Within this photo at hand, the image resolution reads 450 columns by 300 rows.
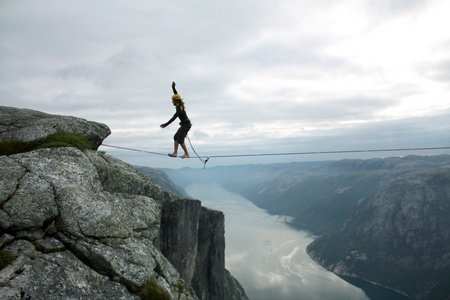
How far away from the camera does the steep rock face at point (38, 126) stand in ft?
55.2

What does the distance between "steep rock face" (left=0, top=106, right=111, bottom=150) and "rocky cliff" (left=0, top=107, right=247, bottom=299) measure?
0.07m

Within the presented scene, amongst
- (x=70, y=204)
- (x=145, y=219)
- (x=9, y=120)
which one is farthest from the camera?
(x=9, y=120)

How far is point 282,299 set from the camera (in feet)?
627

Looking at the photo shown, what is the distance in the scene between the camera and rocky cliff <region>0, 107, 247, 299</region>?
33.6 ft

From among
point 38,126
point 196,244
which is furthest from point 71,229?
point 196,244

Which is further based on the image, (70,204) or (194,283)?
(194,283)

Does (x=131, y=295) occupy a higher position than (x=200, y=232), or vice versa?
(x=131, y=295)

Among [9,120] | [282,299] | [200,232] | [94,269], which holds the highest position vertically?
[9,120]

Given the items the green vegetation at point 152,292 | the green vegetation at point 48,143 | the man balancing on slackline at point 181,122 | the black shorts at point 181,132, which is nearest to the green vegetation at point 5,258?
the green vegetation at point 152,292

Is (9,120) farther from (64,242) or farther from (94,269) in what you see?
(94,269)

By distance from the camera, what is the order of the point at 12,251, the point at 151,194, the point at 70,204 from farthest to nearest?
the point at 151,194 < the point at 70,204 < the point at 12,251

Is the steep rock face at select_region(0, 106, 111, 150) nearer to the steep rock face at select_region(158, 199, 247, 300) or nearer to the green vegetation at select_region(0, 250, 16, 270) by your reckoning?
the green vegetation at select_region(0, 250, 16, 270)

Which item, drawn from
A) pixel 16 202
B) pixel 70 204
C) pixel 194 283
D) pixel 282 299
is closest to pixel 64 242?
pixel 70 204

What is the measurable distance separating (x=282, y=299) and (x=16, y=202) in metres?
215
